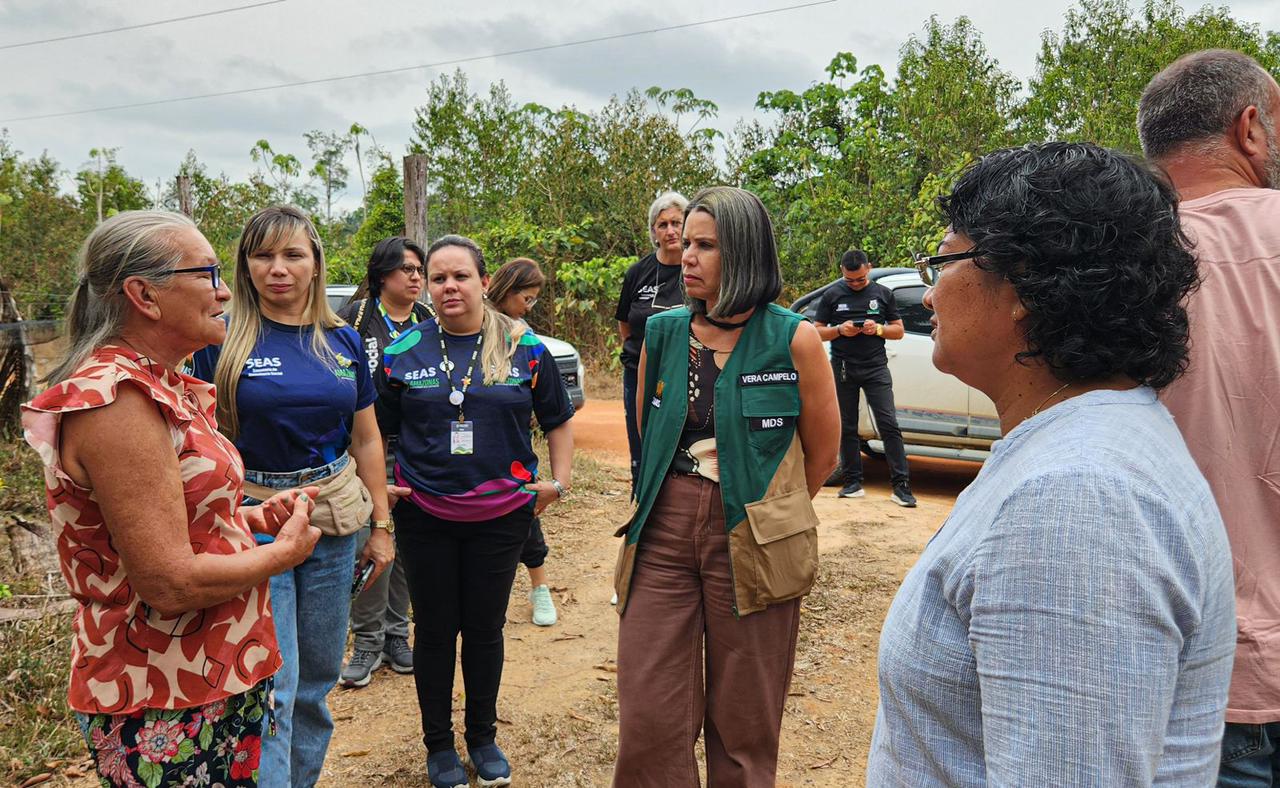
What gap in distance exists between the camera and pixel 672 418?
2.84 m

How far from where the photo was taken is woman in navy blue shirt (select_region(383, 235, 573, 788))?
3.41 meters

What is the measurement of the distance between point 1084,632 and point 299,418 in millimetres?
2498

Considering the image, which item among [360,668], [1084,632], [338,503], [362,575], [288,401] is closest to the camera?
[1084,632]

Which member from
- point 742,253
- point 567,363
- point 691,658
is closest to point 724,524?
point 691,658

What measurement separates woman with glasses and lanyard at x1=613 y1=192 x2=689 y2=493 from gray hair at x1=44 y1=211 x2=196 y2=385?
345cm

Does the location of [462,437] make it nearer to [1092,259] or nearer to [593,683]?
[593,683]

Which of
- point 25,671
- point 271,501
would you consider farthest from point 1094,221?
point 25,671

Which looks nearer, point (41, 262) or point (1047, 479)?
point (1047, 479)

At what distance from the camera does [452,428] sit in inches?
135

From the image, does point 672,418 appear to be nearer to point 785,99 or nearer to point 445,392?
point 445,392

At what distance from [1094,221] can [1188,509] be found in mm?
392

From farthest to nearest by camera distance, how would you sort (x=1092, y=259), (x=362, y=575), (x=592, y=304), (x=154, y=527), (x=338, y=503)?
1. (x=592, y=304)
2. (x=362, y=575)
3. (x=338, y=503)
4. (x=154, y=527)
5. (x=1092, y=259)

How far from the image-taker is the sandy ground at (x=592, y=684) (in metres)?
3.72

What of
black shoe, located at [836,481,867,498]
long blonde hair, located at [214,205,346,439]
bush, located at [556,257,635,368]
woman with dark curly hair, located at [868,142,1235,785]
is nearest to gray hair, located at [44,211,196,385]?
long blonde hair, located at [214,205,346,439]
